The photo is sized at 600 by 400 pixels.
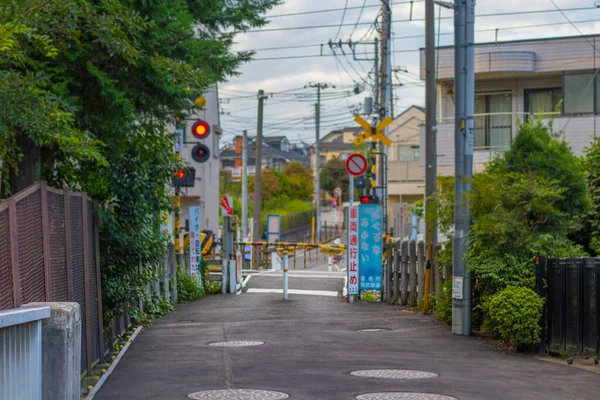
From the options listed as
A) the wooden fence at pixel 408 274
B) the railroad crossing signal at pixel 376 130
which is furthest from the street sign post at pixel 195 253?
the railroad crossing signal at pixel 376 130

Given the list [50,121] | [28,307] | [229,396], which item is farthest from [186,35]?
[28,307]

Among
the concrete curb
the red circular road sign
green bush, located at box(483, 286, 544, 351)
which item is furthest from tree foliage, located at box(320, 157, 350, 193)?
green bush, located at box(483, 286, 544, 351)

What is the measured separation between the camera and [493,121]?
96.2ft

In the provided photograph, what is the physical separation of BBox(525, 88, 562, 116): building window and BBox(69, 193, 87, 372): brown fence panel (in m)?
21.5

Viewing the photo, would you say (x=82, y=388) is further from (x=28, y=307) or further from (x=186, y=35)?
(x=186, y=35)

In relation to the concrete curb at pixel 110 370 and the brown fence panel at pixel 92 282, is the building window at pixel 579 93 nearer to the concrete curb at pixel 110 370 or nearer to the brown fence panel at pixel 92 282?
the concrete curb at pixel 110 370

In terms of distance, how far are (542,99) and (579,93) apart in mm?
1618

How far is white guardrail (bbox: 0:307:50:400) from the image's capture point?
5934 mm

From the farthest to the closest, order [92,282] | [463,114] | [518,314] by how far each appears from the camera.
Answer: [463,114] → [518,314] → [92,282]

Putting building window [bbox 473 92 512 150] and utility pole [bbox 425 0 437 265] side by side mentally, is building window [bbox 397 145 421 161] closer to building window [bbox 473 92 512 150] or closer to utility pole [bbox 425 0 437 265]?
building window [bbox 473 92 512 150]

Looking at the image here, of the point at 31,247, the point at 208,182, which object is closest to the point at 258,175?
the point at 208,182

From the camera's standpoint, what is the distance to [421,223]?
36.2 m

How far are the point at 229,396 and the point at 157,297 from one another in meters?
10.0

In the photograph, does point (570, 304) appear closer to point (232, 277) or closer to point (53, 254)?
point (53, 254)
